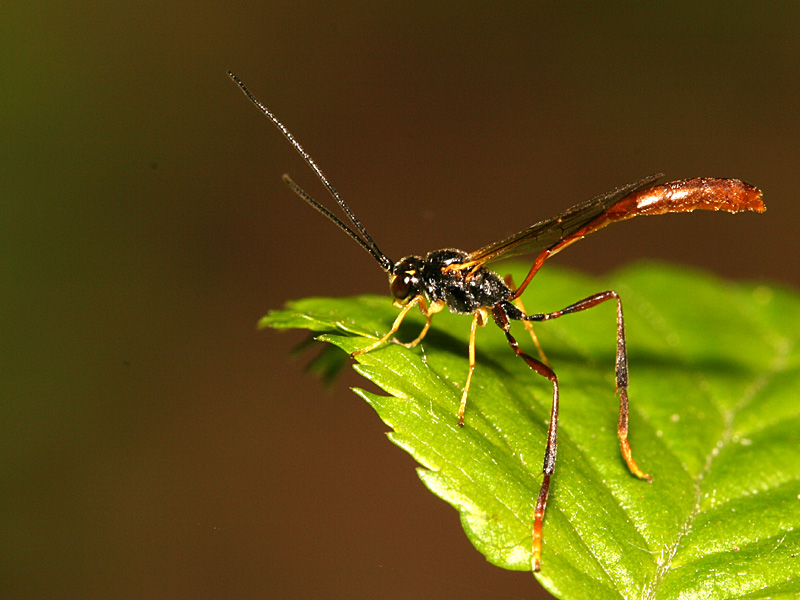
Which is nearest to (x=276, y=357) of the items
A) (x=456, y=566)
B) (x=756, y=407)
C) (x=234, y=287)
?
(x=234, y=287)

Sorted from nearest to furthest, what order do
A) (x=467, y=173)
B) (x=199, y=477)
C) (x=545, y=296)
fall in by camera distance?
(x=545, y=296) → (x=199, y=477) → (x=467, y=173)

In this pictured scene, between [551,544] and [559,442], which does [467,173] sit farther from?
[551,544]

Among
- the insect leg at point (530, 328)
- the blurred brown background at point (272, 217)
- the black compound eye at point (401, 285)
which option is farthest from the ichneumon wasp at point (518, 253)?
the blurred brown background at point (272, 217)

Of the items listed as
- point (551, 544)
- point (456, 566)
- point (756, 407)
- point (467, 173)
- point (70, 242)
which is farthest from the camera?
point (467, 173)

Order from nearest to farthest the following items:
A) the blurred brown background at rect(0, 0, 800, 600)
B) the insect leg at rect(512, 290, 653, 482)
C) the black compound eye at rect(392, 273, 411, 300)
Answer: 1. the insect leg at rect(512, 290, 653, 482)
2. the black compound eye at rect(392, 273, 411, 300)
3. the blurred brown background at rect(0, 0, 800, 600)

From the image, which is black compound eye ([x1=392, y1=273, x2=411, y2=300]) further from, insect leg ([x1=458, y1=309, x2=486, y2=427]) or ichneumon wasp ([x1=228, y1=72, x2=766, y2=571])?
insect leg ([x1=458, y1=309, x2=486, y2=427])

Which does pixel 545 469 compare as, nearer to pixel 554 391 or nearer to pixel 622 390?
pixel 554 391

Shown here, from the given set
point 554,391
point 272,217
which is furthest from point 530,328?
point 272,217

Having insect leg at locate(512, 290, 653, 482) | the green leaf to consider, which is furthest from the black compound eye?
insect leg at locate(512, 290, 653, 482)
